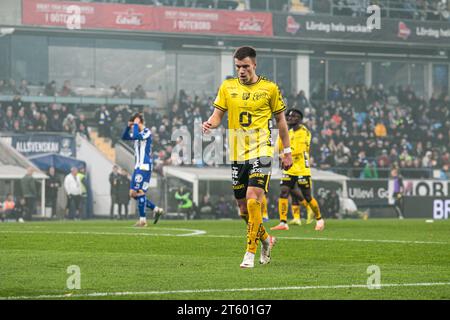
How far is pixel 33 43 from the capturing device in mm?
51125

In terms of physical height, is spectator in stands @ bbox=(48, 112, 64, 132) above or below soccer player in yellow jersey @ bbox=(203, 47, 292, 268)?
below

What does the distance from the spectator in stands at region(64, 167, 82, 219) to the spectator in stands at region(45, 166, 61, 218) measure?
41 cm

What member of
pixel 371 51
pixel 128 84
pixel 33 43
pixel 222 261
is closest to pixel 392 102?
pixel 371 51

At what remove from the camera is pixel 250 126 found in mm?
12039

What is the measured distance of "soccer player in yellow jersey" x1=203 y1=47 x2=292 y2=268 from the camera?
11.9 meters

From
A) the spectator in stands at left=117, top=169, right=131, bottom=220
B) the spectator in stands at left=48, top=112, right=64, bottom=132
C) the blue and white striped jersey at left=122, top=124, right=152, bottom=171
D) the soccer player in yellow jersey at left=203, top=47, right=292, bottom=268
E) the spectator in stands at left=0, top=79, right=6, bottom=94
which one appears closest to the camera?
the soccer player in yellow jersey at left=203, top=47, right=292, bottom=268

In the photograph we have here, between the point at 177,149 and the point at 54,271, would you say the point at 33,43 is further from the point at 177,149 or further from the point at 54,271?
the point at 54,271

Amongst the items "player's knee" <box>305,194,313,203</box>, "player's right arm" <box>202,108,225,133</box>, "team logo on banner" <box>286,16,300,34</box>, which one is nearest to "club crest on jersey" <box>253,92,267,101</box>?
"player's right arm" <box>202,108,225,133</box>

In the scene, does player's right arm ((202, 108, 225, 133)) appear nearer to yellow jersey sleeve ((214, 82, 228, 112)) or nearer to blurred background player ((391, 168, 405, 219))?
yellow jersey sleeve ((214, 82, 228, 112))

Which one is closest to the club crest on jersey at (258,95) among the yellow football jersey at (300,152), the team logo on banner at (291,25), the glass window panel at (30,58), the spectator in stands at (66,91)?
the yellow football jersey at (300,152)

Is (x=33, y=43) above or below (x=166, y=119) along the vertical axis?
above

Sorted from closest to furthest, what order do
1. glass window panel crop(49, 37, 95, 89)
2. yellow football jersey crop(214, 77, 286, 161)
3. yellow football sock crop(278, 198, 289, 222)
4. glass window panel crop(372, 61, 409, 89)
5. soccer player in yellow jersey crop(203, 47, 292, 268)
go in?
soccer player in yellow jersey crop(203, 47, 292, 268) → yellow football jersey crop(214, 77, 286, 161) → yellow football sock crop(278, 198, 289, 222) → glass window panel crop(49, 37, 95, 89) → glass window panel crop(372, 61, 409, 89)

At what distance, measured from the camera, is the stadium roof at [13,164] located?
38844mm

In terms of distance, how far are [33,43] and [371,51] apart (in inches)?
811
